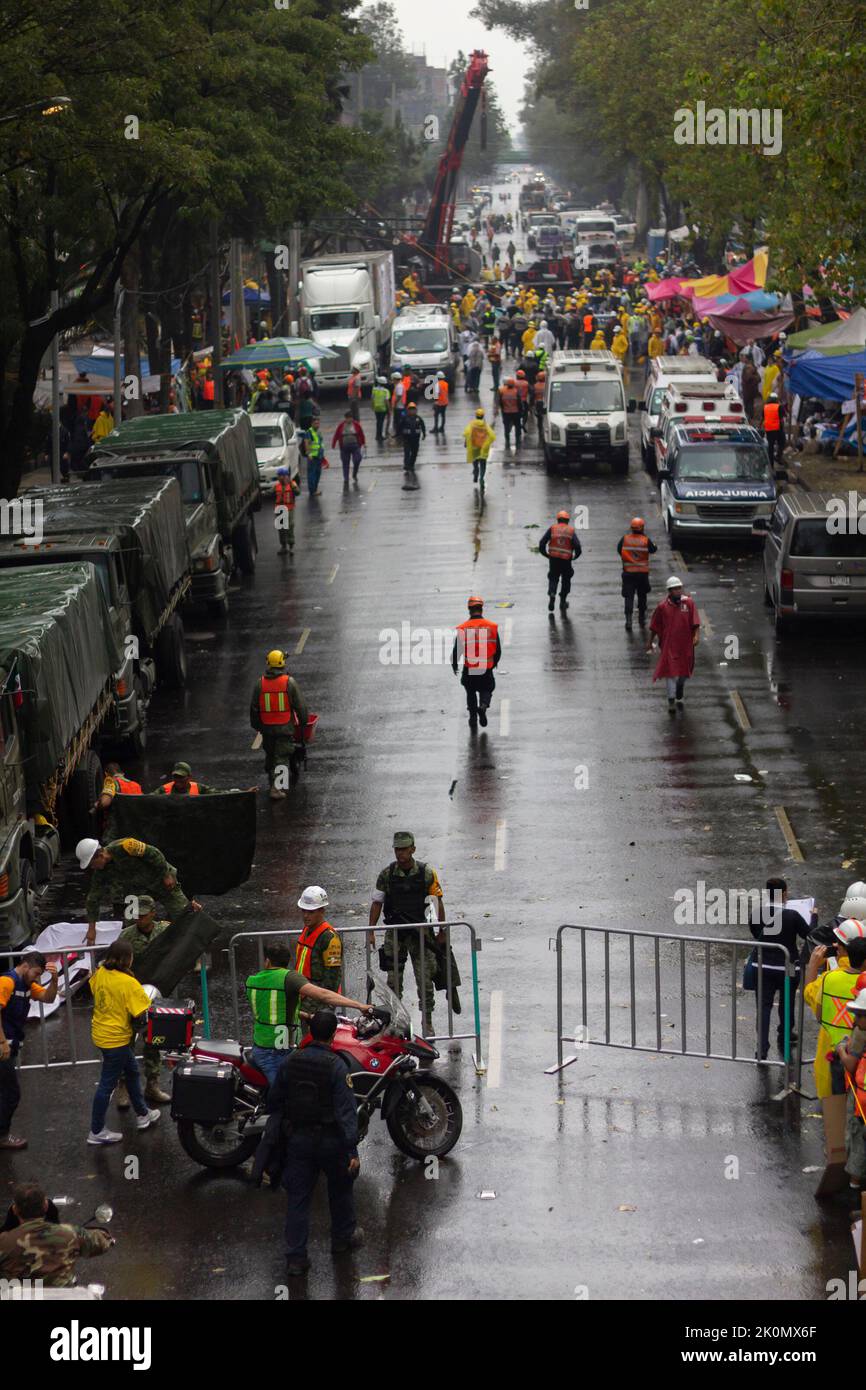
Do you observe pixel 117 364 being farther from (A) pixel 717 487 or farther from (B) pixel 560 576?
(B) pixel 560 576

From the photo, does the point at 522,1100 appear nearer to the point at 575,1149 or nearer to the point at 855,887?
the point at 575,1149

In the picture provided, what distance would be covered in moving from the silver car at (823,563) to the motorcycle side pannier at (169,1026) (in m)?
15.0

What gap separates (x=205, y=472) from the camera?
29203 mm

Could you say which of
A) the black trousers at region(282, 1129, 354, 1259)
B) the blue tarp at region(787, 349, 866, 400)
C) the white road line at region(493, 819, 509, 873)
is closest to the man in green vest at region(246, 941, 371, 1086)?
the black trousers at region(282, 1129, 354, 1259)

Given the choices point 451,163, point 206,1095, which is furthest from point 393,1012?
point 451,163

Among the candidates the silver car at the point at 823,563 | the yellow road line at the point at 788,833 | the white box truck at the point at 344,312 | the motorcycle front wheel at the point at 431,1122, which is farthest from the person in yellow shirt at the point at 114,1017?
the white box truck at the point at 344,312

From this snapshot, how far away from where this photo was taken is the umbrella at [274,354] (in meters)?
48.8

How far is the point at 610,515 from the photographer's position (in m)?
36.3

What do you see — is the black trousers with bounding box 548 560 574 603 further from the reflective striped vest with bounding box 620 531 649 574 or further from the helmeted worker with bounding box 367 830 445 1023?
the helmeted worker with bounding box 367 830 445 1023

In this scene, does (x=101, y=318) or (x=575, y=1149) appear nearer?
(x=575, y=1149)

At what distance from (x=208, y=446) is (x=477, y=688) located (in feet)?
29.2

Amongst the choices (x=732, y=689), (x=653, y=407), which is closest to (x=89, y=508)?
(x=732, y=689)

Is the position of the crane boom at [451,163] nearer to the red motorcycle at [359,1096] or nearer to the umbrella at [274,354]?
the umbrella at [274,354]

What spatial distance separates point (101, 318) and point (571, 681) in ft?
82.1
